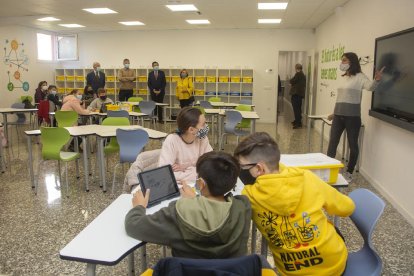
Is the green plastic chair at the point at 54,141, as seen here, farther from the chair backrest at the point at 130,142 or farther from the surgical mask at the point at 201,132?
the surgical mask at the point at 201,132

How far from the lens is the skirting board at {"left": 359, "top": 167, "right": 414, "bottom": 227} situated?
373cm

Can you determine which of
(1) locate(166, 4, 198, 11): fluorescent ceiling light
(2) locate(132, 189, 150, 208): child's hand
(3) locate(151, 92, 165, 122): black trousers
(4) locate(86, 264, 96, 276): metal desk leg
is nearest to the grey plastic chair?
(1) locate(166, 4, 198, 11): fluorescent ceiling light

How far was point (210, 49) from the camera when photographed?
11.8 m

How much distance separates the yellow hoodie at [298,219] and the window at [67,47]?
12081mm

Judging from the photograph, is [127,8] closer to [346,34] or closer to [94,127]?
[94,127]

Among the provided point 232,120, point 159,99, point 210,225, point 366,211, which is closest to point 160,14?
point 159,99

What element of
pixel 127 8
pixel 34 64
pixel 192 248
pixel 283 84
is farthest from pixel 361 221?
pixel 283 84

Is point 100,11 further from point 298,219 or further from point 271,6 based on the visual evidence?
point 298,219

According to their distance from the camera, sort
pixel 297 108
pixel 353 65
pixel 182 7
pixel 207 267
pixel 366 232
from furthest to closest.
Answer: pixel 297 108, pixel 182 7, pixel 353 65, pixel 366 232, pixel 207 267

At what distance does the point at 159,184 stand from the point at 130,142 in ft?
8.15

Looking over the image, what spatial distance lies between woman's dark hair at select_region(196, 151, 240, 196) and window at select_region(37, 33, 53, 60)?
11651 millimetres

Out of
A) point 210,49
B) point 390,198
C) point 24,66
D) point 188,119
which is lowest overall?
point 390,198

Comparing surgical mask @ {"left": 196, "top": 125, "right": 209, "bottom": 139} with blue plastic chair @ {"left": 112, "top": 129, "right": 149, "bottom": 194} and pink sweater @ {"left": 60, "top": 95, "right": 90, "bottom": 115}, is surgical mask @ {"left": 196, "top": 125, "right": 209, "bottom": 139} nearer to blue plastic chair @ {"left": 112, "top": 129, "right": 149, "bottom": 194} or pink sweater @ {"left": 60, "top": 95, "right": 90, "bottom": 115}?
blue plastic chair @ {"left": 112, "top": 129, "right": 149, "bottom": 194}

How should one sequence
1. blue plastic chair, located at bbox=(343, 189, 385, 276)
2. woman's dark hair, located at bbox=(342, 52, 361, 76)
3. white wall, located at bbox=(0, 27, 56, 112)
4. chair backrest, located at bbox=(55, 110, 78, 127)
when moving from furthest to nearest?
1. white wall, located at bbox=(0, 27, 56, 112)
2. chair backrest, located at bbox=(55, 110, 78, 127)
3. woman's dark hair, located at bbox=(342, 52, 361, 76)
4. blue plastic chair, located at bbox=(343, 189, 385, 276)
